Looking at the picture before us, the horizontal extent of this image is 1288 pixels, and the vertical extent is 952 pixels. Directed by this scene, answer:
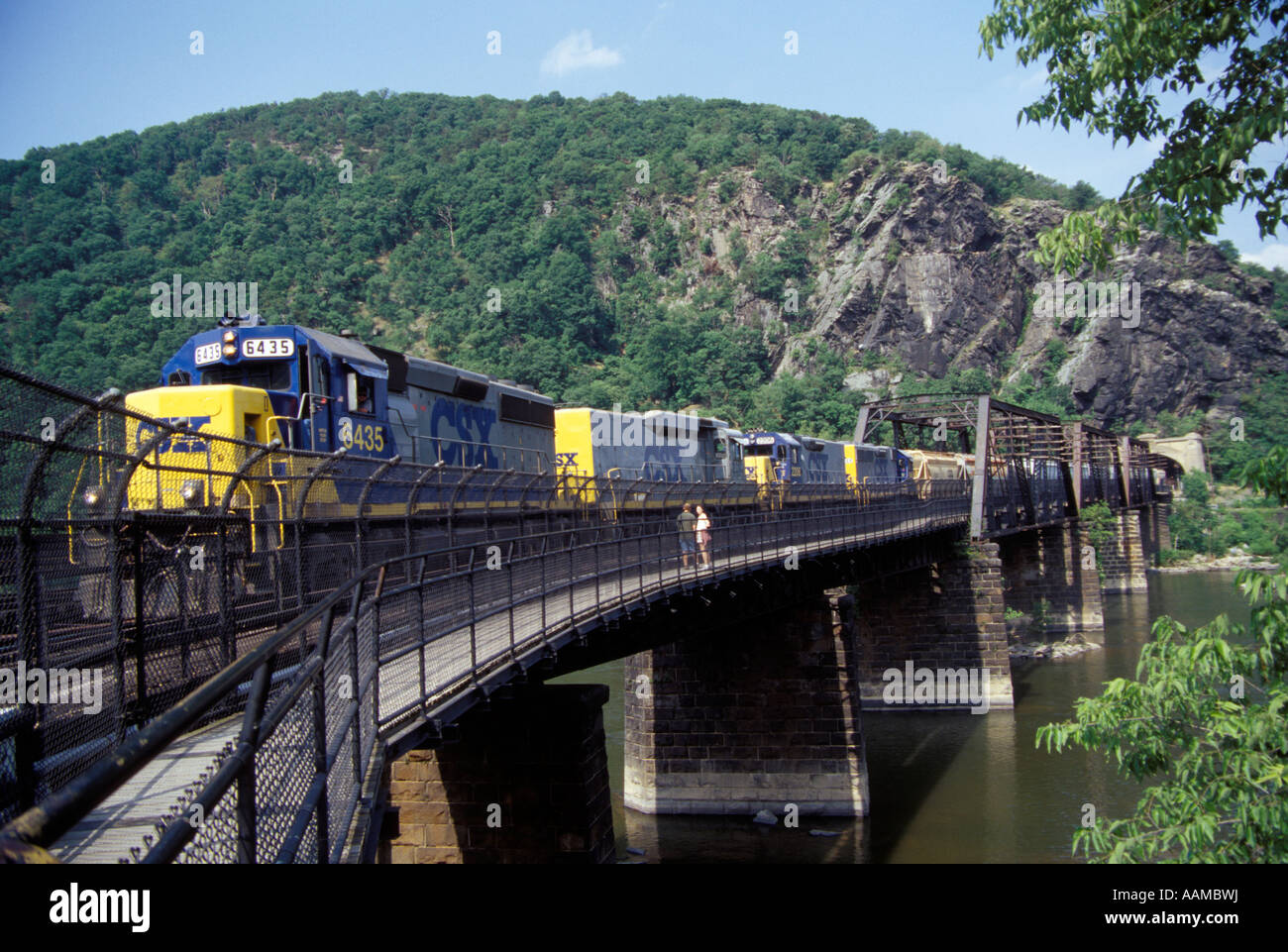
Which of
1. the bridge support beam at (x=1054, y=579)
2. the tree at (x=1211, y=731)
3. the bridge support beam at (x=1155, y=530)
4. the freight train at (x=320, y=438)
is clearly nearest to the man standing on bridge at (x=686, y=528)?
the freight train at (x=320, y=438)

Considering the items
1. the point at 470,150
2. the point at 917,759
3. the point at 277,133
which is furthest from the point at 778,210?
the point at 917,759

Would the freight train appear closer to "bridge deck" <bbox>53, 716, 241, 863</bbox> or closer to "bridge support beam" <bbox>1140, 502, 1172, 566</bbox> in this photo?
"bridge deck" <bbox>53, 716, 241, 863</bbox>

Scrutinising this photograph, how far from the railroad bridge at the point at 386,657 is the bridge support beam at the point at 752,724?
53 millimetres

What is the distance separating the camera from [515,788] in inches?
486

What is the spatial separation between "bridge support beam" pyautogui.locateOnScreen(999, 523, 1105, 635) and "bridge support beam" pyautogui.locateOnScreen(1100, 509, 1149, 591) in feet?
44.2

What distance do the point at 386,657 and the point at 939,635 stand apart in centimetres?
2963

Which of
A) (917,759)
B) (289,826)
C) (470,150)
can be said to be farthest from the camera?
(470,150)

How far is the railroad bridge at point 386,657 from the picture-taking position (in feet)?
16.0

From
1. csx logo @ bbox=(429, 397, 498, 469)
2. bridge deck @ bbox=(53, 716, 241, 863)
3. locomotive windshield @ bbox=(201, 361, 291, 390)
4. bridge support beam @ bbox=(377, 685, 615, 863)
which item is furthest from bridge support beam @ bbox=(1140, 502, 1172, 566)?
bridge deck @ bbox=(53, 716, 241, 863)

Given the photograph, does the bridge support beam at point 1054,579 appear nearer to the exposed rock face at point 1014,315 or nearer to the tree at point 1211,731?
the tree at point 1211,731

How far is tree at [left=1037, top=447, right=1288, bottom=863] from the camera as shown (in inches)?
271
